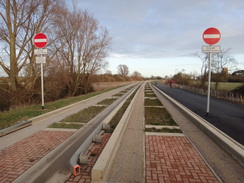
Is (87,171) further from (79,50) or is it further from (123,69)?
(123,69)

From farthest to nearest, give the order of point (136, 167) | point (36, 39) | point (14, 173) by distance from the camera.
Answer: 1. point (36, 39)
2. point (136, 167)
3. point (14, 173)

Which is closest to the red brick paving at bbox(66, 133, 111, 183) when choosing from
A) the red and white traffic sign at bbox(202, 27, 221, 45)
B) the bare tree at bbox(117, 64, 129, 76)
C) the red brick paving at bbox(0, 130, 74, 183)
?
the red brick paving at bbox(0, 130, 74, 183)

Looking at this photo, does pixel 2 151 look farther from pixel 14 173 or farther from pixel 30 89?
pixel 30 89

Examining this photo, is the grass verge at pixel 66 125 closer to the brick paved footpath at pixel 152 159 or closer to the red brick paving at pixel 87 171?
the brick paved footpath at pixel 152 159

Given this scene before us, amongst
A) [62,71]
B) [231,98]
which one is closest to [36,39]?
[62,71]

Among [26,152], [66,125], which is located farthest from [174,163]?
[66,125]

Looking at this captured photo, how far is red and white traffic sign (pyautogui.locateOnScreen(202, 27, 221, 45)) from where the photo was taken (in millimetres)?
6805

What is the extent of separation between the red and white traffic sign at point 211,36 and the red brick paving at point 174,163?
15.2 feet

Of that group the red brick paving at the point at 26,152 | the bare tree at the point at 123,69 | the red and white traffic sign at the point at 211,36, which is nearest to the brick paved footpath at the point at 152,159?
the red brick paving at the point at 26,152

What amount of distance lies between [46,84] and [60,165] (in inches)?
541

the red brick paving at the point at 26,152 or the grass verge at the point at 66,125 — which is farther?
the grass verge at the point at 66,125

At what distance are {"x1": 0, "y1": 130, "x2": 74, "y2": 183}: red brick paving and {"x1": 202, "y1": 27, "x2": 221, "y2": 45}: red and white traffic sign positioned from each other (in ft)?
21.0

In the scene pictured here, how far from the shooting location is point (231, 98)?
1355 cm

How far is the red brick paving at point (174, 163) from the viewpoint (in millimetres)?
2768
